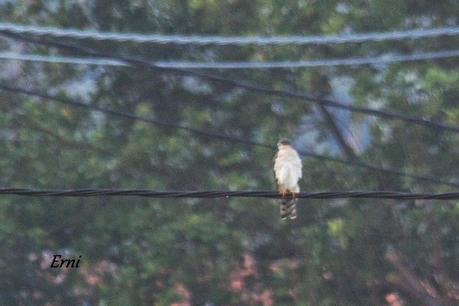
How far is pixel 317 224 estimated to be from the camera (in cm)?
1431

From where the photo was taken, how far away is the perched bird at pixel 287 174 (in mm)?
8492

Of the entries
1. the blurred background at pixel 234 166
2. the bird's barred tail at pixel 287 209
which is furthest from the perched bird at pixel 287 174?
the blurred background at pixel 234 166

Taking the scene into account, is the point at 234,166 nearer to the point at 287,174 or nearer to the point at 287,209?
the point at 287,174

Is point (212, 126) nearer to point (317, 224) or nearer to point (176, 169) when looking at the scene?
point (176, 169)

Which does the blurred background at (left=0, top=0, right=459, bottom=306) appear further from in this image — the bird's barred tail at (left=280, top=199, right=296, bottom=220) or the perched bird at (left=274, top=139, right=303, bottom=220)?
the bird's barred tail at (left=280, top=199, right=296, bottom=220)

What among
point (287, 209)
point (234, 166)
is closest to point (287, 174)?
point (287, 209)

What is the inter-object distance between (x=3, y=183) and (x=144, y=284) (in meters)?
2.12

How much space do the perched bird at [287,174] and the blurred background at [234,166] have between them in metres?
4.45

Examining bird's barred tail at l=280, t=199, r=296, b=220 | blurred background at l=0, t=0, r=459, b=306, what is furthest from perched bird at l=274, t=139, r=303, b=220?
blurred background at l=0, t=0, r=459, b=306

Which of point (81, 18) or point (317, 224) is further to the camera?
point (81, 18)

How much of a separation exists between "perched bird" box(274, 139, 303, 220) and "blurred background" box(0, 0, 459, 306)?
445cm

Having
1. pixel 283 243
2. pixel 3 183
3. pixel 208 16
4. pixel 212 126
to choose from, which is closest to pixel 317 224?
pixel 283 243

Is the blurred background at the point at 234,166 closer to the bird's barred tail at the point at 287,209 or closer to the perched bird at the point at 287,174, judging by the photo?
the perched bird at the point at 287,174

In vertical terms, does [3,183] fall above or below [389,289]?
above
